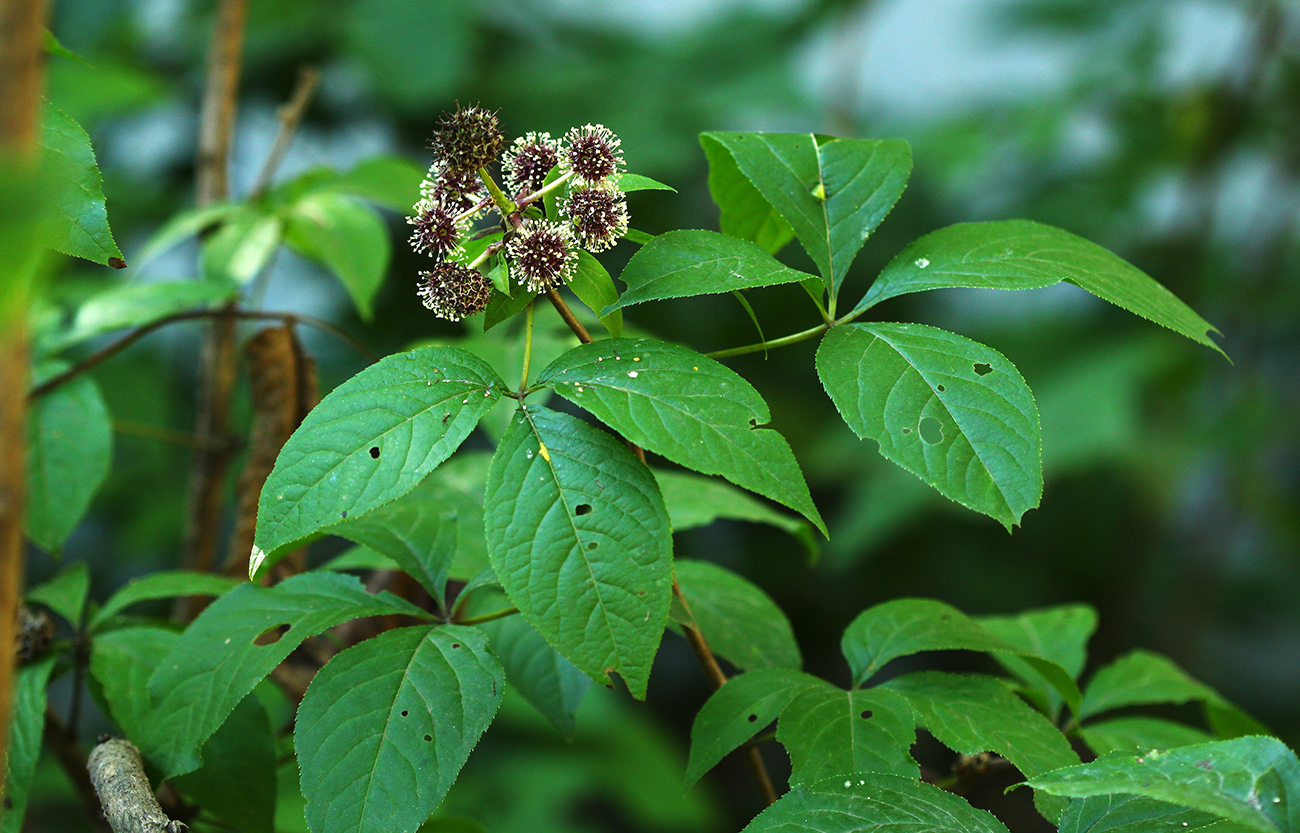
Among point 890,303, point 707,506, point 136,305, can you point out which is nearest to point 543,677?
point 707,506

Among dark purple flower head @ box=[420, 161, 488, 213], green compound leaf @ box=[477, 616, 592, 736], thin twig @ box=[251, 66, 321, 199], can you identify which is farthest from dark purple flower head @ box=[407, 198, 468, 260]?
thin twig @ box=[251, 66, 321, 199]

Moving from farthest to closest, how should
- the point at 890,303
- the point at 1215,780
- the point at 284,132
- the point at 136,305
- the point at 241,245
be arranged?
the point at 890,303, the point at 284,132, the point at 241,245, the point at 136,305, the point at 1215,780

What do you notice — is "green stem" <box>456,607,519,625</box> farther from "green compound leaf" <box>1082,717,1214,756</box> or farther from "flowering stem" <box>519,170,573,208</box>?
"green compound leaf" <box>1082,717,1214,756</box>

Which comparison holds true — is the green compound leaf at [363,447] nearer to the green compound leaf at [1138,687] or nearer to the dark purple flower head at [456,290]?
the dark purple flower head at [456,290]

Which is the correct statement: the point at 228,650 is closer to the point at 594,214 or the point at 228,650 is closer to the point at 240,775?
the point at 240,775

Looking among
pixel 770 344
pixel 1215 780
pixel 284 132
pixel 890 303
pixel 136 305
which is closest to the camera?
pixel 1215 780
